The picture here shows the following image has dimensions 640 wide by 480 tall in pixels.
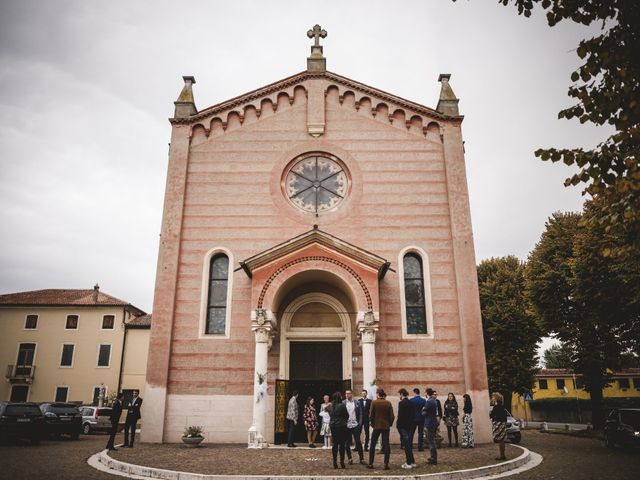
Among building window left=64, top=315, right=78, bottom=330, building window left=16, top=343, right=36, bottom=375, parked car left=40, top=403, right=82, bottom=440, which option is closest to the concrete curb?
parked car left=40, top=403, right=82, bottom=440

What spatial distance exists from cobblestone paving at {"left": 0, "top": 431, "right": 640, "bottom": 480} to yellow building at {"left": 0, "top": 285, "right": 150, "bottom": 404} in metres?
24.5

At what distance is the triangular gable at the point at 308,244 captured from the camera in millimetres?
14938

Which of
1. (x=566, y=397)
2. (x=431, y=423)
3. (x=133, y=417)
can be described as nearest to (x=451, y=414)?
(x=431, y=423)

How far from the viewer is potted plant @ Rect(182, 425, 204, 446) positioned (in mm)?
13797

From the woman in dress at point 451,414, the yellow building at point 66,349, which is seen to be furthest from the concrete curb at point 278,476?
the yellow building at point 66,349

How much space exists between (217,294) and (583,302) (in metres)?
17.4

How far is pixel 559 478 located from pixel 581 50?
26.2 ft

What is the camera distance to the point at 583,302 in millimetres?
22719

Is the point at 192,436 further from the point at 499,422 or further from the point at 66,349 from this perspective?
the point at 66,349

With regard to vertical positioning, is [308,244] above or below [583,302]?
above

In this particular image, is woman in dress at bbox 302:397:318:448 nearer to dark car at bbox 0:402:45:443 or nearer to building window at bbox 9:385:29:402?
dark car at bbox 0:402:45:443

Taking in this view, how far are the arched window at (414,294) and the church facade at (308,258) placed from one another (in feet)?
0.16

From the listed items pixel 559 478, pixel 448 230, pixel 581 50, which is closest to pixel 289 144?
pixel 448 230

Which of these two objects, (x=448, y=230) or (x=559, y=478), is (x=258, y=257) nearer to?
(x=448, y=230)
